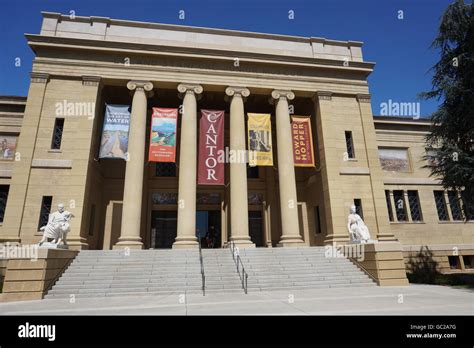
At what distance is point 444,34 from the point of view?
14594 millimetres

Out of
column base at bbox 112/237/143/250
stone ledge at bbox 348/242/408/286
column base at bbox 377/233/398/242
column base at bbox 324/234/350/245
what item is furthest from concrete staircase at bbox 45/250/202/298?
column base at bbox 377/233/398/242

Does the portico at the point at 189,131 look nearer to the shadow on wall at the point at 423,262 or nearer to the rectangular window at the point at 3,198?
the rectangular window at the point at 3,198

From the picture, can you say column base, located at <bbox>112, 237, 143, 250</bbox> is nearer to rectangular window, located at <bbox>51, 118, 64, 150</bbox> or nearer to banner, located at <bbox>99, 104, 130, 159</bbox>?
banner, located at <bbox>99, 104, 130, 159</bbox>

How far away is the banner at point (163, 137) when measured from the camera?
57.8 feet

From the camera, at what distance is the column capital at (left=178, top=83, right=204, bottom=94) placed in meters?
19.2

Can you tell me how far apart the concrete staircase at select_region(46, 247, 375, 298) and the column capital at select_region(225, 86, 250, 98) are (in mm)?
10511

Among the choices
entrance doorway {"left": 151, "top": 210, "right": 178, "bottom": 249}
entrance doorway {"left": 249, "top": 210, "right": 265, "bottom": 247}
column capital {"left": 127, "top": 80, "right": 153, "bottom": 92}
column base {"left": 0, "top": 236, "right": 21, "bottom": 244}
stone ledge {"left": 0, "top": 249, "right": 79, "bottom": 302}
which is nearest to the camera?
stone ledge {"left": 0, "top": 249, "right": 79, "bottom": 302}

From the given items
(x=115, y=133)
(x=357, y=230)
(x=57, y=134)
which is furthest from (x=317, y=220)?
(x=57, y=134)

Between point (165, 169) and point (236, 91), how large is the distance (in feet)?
27.8

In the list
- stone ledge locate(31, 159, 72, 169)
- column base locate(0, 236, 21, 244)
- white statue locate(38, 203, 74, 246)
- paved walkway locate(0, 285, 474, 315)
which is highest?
stone ledge locate(31, 159, 72, 169)

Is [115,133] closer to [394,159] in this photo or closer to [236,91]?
[236,91]

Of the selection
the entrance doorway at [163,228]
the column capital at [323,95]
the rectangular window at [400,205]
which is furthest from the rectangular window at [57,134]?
the rectangular window at [400,205]

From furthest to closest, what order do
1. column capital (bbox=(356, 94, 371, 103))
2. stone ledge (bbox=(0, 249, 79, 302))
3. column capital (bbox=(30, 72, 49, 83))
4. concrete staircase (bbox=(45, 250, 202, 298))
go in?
column capital (bbox=(356, 94, 371, 103)), column capital (bbox=(30, 72, 49, 83)), concrete staircase (bbox=(45, 250, 202, 298)), stone ledge (bbox=(0, 249, 79, 302))
